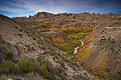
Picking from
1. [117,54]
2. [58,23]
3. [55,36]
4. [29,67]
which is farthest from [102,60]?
[58,23]

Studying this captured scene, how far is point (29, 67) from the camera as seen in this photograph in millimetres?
Answer: 4816

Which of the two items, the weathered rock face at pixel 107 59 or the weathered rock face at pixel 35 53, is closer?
the weathered rock face at pixel 35 53

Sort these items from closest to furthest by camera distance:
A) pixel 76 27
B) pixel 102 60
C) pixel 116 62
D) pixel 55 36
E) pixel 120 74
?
pixel 120 74, pixel 116 62, pixel 102 60, pixel 55 36, pixel 76 27

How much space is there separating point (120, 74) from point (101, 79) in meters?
3.89

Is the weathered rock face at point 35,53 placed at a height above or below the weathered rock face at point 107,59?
above

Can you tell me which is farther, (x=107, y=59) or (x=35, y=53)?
(x=107, y=59)

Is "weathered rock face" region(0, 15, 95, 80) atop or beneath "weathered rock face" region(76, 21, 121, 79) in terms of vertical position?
atop

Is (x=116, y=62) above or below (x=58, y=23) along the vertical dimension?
below

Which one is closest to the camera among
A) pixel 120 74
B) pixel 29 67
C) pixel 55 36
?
pixel 29 67

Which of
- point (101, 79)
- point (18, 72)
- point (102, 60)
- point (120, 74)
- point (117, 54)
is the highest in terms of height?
point (18, 72)

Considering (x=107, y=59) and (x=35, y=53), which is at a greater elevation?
(x=35, y=53)

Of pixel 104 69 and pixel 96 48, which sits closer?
pixel 104 69

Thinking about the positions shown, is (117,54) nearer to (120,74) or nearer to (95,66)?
(120,74)

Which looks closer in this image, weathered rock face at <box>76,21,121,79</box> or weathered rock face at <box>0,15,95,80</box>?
weathered rock face at <box>0,15,95,80</box>
